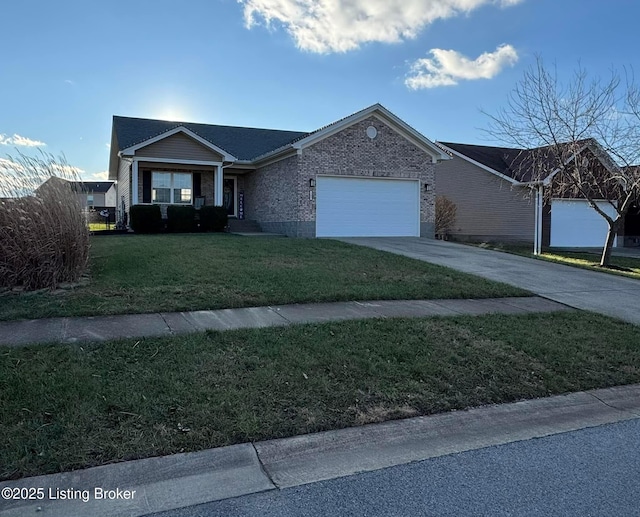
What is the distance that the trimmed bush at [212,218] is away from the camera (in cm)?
2045

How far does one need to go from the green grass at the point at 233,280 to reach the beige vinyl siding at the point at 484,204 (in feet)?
44.3

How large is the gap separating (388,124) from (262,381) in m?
16.7

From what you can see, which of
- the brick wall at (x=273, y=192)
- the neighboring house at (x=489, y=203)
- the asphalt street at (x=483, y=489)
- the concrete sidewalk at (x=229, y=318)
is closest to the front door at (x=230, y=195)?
the brick wall at (x=273, y=192)

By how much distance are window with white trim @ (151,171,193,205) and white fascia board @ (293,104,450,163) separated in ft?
20.9

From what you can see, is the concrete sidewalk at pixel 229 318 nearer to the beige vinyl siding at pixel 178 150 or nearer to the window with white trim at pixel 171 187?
the beige vinyl siding at pixel 178 150

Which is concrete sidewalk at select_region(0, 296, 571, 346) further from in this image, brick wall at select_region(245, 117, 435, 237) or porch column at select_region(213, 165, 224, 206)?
porch column at select_region(213, 165, 224, 206)

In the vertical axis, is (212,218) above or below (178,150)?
below

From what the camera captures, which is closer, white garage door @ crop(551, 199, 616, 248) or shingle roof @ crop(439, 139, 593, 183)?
shingle roof @ crop(439, 139, 593, 183)

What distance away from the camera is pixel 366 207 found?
19531 mm

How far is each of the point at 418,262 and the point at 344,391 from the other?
323 inches

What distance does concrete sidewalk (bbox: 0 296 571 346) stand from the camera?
569cm

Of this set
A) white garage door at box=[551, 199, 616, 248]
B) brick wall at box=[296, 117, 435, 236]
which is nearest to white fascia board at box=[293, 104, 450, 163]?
brick wall at box=[296, 117, 435, 236]

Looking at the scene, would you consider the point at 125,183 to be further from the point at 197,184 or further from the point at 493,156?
the point at 493,156

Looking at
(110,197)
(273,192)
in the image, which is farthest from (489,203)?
(110,197)
